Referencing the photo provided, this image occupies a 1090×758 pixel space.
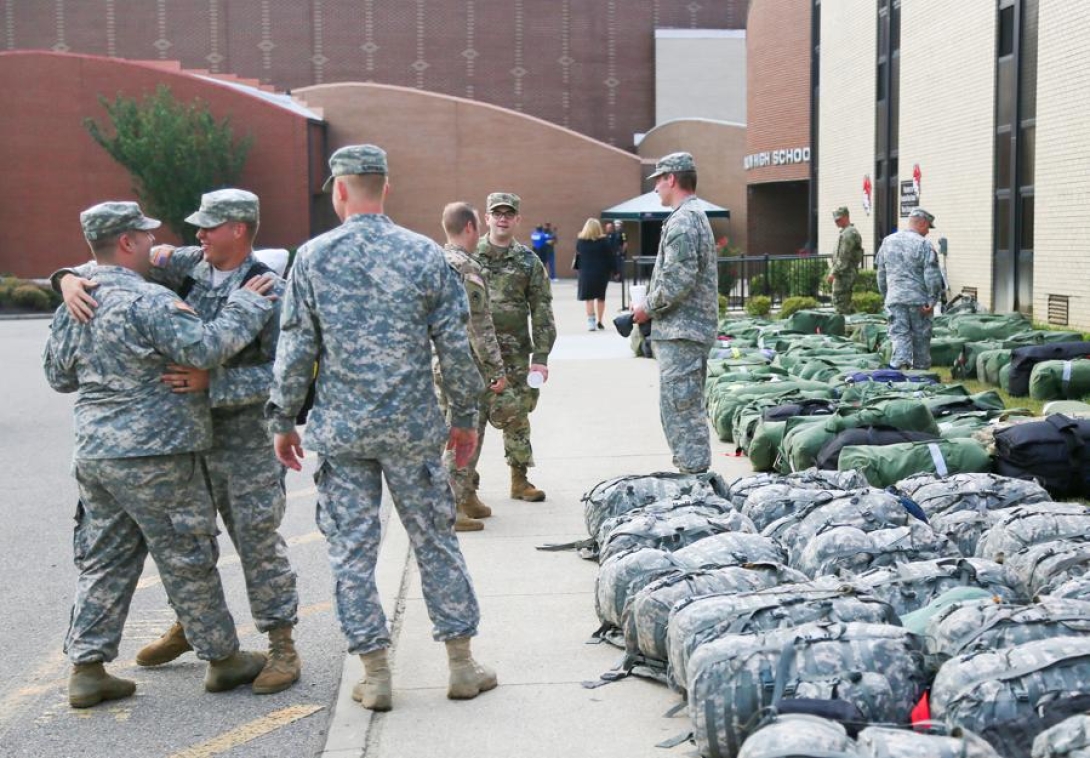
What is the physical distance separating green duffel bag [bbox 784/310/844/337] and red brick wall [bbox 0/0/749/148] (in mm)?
43848

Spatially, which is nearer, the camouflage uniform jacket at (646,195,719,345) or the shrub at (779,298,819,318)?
the camouflage uniform jacket at (646,195,719,345)

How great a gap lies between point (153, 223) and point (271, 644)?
1.85 m

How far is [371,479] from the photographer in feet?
17.5

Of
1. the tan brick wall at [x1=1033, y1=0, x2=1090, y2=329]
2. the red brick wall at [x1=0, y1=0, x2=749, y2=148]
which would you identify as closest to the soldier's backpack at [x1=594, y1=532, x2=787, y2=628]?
the tan brick wall at [x1=1033, y1=0, x2=1090, y2=329]

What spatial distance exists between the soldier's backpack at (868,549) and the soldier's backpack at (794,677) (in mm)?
1273

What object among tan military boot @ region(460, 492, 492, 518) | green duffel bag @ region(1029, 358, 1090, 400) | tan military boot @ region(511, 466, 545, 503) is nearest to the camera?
tan military boot @ region(460, 492, 492, 518)

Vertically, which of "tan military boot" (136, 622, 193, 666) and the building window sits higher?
the building window

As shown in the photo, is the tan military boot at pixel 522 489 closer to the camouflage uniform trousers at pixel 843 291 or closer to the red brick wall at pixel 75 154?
the camouflage uniform trousers at pixel 843 291

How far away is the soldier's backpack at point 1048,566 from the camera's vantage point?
5504mm

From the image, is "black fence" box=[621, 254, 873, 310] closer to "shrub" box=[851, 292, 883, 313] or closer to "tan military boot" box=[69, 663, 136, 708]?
"shrub" box=[851, 292, 883, 313]

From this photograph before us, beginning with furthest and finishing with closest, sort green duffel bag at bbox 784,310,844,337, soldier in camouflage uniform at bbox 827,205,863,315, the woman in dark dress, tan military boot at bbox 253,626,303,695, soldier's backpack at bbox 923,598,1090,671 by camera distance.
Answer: the woman in dark dress < soldier in camouflage uniform at bbox 827,205,863,315 < green duffel bag at bbox 784,310,844,337 < tan military boot at bbox 253,626,303,695 < soldier's backpack at bbox 923,598,1090,671

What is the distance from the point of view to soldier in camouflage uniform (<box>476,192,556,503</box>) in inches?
352

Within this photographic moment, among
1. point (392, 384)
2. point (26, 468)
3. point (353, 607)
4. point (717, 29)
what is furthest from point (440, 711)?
point (717, 29)

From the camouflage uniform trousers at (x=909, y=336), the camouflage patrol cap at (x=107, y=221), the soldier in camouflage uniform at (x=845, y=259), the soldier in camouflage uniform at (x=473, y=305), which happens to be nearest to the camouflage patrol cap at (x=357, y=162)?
the camouflage patrol cap at (x=107, y=221)
